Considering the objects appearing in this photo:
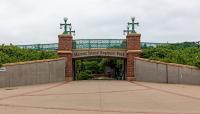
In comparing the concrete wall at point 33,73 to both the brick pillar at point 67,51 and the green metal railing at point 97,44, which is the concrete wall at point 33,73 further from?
the green metal railing at point 97,44

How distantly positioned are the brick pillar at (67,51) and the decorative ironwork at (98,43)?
46.8 inches

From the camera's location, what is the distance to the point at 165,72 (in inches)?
1177

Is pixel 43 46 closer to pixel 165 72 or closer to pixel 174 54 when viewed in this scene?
pixel 174 54

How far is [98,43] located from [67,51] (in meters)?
3.23

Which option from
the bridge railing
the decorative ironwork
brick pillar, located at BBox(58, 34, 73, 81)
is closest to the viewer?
brick pillar, located at BBox(58, 34, 73, 81)

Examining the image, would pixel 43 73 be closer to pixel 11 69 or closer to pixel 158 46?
pixel 11 69

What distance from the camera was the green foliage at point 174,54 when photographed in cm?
3098

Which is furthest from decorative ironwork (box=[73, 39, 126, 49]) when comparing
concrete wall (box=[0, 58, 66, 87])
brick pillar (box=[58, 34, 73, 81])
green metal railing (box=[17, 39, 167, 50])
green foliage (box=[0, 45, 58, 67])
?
green foliage (box=[0, 45, 58, 67])

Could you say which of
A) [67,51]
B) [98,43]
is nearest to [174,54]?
[98,43]

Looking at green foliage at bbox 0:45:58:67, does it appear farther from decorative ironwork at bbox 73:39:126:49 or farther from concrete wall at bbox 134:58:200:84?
concrete wall at bbox 134:58:200:84

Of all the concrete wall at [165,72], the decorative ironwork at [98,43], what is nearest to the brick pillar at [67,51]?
the decorative ironwork at [98,43]

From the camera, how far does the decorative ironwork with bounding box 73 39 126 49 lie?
35.6 m

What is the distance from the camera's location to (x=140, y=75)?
1287 inches

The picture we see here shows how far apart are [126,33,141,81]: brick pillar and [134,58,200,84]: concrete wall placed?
0.59 meters
